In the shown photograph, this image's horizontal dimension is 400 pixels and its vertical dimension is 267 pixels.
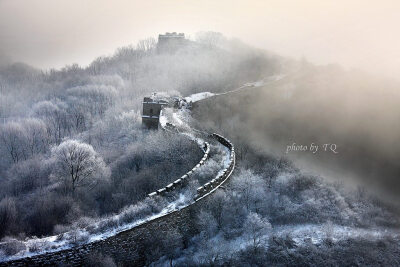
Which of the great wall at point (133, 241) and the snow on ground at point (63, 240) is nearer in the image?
the snow on ground at point (63, 240)

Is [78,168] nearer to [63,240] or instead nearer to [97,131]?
[63,240]

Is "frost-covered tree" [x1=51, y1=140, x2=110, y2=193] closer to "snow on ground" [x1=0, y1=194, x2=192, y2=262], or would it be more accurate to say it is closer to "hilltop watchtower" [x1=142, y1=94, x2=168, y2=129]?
"hilltop watchtower" [x1=142, y1=94, x2=168, y2=129]

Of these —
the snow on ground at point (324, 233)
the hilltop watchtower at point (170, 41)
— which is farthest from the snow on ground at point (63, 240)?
the hilltop watchtower at point (170, 41)

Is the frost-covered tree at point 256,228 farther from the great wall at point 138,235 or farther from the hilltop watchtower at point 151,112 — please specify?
the hilltop watchtower at point 151,112

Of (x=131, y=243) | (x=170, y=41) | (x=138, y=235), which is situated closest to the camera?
(x=131, y=243)

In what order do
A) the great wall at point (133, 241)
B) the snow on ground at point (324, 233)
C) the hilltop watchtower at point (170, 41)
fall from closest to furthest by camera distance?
1. the great wall at point (133, 241)
2. the snow on ground at point (324, 233)
3. the hilltop watchtower at point (170, 41)

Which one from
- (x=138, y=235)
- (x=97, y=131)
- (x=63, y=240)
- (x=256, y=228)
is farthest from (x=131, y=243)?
(x=97, y=131)

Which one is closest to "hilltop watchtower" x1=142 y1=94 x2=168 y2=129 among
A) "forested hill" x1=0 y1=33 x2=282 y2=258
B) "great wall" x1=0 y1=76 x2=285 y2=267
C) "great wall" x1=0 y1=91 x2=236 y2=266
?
"forested hill" x1=0 y1=33 x2=282 y2=258
